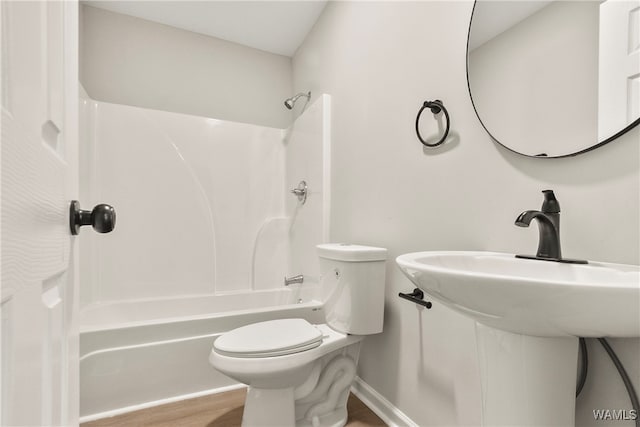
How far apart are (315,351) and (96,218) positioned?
98cm

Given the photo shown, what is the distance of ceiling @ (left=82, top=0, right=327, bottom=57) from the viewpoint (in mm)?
2156

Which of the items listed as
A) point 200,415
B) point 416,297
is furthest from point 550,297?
point 200,415

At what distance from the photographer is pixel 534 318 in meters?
0.54

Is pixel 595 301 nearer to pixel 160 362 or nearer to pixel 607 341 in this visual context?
pixel 607 341

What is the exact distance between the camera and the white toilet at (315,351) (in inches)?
46.7

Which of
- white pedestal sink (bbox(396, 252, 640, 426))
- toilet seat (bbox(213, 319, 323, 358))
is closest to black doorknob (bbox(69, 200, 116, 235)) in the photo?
white pedestal sink (bbox(396, 252, 640, 426))

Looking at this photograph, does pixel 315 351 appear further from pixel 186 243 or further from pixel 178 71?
pixel 178 71

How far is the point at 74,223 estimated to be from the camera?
1.90ft

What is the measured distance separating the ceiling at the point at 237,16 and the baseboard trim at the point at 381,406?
2.37 metres

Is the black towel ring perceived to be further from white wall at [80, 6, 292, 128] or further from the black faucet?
white wall at [80, 6, 292, 128]

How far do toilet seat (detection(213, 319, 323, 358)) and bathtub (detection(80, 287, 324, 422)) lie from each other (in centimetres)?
39

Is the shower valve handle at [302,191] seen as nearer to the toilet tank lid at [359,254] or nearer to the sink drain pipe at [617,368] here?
the toilet tank lid at [359,254]

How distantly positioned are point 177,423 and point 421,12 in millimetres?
2101

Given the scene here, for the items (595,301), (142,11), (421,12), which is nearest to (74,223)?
(595,301)
